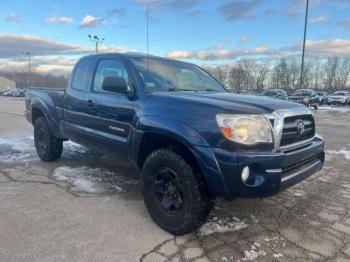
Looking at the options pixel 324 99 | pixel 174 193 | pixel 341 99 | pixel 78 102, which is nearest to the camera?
pixel 174 193

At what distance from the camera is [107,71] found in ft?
16.6

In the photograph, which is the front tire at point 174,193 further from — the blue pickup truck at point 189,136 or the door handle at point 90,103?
the door handle at point 90,103

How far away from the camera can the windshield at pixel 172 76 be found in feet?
14.7

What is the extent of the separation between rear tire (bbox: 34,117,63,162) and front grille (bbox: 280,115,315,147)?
4309mm

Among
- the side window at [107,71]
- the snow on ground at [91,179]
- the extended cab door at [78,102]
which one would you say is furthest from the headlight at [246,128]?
the extended cab door at [78,102]

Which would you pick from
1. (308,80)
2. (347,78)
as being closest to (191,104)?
(308,80)

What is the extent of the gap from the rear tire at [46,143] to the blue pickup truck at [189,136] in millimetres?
1578

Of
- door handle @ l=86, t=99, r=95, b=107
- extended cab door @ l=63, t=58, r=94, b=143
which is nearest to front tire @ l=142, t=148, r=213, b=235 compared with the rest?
door handle @ l=86, t=99, r=95, b=107

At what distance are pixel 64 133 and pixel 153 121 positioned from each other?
8.40 ft

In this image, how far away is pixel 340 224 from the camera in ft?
13.3

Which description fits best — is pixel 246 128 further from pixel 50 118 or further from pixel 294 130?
pixel 50 118

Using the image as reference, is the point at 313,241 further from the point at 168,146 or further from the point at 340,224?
the point at 168,146

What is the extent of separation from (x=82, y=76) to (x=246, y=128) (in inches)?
123

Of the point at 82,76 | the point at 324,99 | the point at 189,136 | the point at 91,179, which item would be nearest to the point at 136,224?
the point at 189,136
